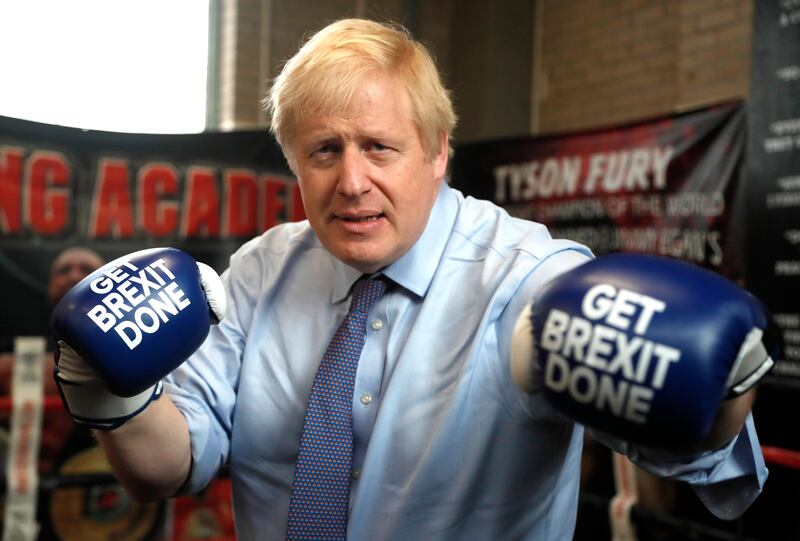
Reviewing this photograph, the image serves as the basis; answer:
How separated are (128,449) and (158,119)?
10.9ft

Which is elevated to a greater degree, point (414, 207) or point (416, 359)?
point (414, 207)

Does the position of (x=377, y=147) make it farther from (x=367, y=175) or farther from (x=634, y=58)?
(x=634, y=58)

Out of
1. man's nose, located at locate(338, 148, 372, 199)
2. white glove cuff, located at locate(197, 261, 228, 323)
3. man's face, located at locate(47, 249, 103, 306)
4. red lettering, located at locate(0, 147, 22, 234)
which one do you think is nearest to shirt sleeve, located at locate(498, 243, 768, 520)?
man's nose, located at locate(338, 148, 372, 199)

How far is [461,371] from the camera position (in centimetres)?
112

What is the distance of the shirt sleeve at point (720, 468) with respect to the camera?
3.20ft

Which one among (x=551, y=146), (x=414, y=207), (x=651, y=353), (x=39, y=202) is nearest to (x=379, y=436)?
(x=414, y=207)

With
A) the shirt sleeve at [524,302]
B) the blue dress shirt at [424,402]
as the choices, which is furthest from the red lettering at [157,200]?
the shirt sleeve at [524,302]

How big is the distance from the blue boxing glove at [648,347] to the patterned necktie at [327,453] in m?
0.36

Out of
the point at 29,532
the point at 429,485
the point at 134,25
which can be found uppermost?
the point at 134,25

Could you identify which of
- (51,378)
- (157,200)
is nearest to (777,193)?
(157,200)

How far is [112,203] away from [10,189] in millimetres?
312

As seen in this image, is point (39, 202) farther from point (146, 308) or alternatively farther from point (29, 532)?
point (146, 308)

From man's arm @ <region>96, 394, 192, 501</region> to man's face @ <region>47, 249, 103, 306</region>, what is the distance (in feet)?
5.11

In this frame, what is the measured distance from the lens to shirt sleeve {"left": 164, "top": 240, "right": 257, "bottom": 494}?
1.24m
